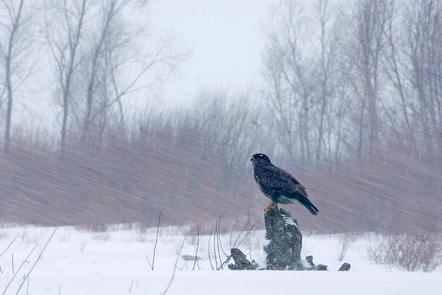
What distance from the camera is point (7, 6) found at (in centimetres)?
3312

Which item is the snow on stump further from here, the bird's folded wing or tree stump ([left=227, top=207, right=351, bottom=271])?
the bird's folded wing

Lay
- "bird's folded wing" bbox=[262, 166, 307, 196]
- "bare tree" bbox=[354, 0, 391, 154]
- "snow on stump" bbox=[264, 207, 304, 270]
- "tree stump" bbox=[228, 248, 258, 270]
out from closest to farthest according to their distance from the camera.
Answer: "tree stump" bbox=[228, 248, 258, 270] < "snow on stump" bbox=[264, 207, 304, 270] < "bird's folded wing" bbox=[262, 166, 307, 196] < "bare tree" bbox=[354, 0, 391, 154]

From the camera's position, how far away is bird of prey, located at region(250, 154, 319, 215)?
6.79 metres

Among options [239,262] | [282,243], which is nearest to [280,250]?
[282,243]

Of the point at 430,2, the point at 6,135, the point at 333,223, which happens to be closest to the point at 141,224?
the point at 333,223

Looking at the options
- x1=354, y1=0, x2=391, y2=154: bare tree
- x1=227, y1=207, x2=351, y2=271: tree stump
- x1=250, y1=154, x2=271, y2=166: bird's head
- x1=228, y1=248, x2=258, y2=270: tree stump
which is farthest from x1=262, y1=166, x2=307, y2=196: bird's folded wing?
x1=354, y1=0, x2=391, y2=154: bare tree

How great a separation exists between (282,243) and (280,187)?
0.69m

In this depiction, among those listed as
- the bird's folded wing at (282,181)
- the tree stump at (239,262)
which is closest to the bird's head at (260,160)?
the bird's folded wing at (282,181)

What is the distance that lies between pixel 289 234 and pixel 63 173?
20104mm

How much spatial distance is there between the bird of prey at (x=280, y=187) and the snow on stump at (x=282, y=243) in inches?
10.5

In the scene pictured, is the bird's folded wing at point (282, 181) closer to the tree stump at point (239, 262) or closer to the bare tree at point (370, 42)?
the tree stump at point (239, 262)

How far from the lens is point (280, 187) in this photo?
6.82 metres

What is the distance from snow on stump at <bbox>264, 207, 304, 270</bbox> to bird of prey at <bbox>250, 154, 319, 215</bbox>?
10.5 inches

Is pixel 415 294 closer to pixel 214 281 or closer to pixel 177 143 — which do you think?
pixel 214 281
